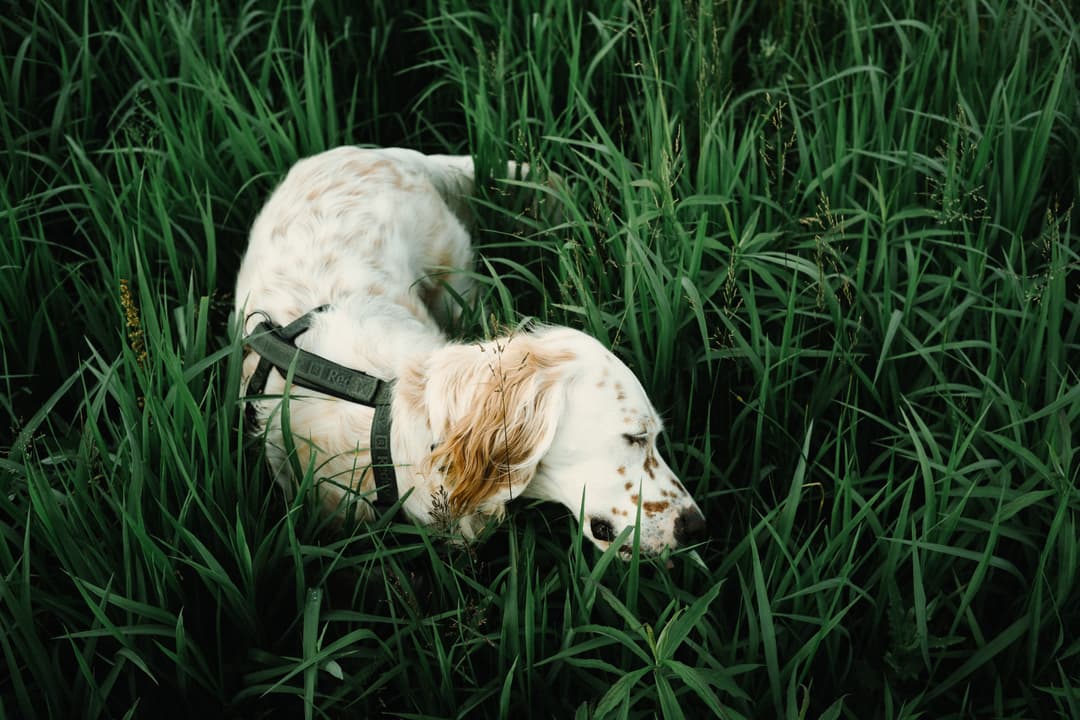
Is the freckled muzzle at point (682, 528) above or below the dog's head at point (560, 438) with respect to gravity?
below

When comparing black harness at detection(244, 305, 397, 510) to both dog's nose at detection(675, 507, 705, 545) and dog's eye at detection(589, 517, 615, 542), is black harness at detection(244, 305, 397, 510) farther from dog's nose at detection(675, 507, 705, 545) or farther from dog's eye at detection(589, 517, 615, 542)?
dog's nose at detection(675, 507, 705, 545)

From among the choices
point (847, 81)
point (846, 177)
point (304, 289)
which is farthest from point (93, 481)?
point (847, 81)

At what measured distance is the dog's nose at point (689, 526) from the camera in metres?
2.02

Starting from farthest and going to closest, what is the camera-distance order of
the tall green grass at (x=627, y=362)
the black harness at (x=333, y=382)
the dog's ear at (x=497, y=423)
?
the black harness at (x=333, y=382)
the dog's ear at (x=497, y=423)
the tall green grass at (x=627, y=362)

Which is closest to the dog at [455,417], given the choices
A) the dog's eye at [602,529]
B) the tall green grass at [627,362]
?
the dog's eye at [602,529]

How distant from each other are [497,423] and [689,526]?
52 cm

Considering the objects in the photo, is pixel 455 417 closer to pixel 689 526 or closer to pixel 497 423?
pixel 497 423

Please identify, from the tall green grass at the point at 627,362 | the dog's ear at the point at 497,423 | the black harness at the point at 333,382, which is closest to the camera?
the tall green grass at the point at 627,362

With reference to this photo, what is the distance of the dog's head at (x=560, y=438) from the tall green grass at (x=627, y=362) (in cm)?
12

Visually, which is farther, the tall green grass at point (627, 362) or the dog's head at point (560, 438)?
the dog's head at point (560, 438)

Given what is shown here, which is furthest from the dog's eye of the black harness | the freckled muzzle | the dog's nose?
the black harness

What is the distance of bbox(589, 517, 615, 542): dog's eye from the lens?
203cm

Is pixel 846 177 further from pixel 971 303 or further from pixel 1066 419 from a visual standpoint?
pixel 1066 419

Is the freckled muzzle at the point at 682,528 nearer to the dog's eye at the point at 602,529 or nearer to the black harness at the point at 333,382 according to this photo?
the dog's eye at the point at 602,529
